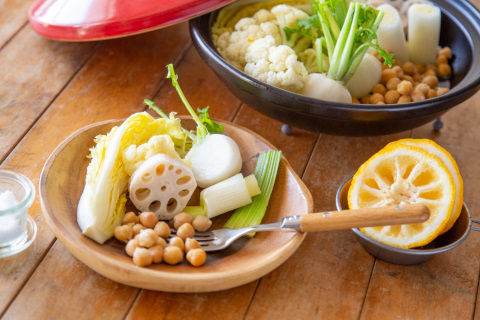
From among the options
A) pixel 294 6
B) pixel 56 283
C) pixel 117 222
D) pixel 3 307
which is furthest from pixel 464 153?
pixel 3 307

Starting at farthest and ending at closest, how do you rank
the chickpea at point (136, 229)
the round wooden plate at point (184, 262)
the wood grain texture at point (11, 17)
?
the wood grain texture at point (11, 17) < the chickpea at point (136, 229) < the round wooden plate at point (184, 262)

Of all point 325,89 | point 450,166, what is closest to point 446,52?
point 325,89

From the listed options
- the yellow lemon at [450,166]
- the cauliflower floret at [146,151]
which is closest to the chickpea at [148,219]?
the cauliflower floret at [146,151]

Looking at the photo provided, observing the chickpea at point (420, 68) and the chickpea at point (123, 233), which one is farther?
the chickpea at point (420, 68)

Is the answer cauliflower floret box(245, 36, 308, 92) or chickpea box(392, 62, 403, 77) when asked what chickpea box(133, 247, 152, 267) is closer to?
cauliflower floret box(245, 36, 308, 92)

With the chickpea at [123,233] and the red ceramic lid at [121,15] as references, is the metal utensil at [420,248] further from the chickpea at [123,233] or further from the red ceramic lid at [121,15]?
the red ceramic lid at [121,15]

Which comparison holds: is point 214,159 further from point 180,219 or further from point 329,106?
point 329,106
